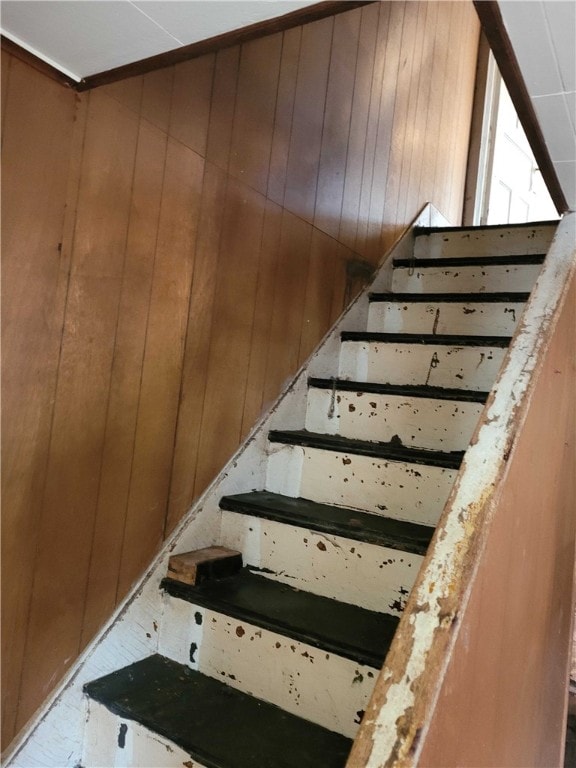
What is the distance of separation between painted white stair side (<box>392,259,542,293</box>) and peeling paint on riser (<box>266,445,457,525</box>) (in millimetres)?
1097

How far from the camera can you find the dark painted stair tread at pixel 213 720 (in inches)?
42.9

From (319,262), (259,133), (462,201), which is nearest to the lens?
(259,133)

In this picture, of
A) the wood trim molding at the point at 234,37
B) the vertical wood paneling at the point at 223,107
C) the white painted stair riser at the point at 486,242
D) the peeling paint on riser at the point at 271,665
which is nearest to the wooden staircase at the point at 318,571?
the peeling paint on riser at the point at 271,665

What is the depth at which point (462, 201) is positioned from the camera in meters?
3.97

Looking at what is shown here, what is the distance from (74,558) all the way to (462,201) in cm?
372

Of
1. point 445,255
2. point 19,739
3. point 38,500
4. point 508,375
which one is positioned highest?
point 445,255

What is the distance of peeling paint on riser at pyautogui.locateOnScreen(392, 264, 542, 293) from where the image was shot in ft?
7.33

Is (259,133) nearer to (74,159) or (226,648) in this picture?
(74,159)

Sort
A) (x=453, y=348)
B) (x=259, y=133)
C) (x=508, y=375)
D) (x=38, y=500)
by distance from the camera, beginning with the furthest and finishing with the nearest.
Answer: (x=453, y=348), (x=259, y=133), (x=38, y=500), (x=508, y=375)

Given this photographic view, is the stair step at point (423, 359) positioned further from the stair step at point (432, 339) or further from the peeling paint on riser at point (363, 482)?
the peeling paint on riser at point (363, 482)

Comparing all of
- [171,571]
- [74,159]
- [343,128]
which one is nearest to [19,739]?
[171,571]

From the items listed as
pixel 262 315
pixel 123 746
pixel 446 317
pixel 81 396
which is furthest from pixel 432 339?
pixel 123 746

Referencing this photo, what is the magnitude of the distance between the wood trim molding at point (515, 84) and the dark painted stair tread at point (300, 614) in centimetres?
127

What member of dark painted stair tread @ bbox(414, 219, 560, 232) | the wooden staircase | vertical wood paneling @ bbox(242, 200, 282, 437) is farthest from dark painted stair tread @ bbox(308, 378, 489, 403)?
dark painted stair tread @ bbox(414, 219, 560, 232)
